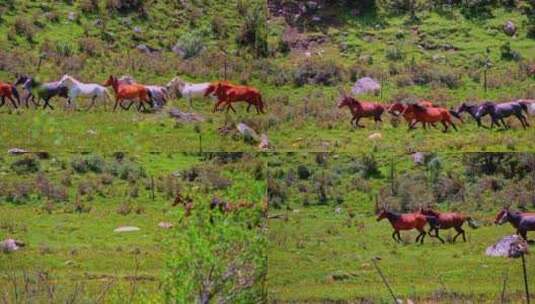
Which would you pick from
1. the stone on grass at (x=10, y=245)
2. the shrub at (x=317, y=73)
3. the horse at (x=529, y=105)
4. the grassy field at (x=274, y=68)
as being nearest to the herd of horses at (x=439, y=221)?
the grassy field at (x=274, y=68)

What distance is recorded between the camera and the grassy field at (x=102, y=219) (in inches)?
277

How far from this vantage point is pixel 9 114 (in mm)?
7426

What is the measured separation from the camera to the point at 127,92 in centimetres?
750

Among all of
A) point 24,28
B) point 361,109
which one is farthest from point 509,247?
point 24,28

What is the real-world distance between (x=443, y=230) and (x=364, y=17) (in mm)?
1839

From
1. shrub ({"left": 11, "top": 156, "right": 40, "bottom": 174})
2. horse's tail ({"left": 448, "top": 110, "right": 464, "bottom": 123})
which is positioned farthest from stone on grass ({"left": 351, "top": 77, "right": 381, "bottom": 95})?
shrub ({"left": 11, "top": 156, "right": 40, "bottom": 174})

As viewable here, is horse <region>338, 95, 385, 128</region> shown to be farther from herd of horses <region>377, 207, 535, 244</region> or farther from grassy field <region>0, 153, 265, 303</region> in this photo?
grassy field <region>0, 153, 265, 303</region>

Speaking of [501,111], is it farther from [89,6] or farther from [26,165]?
[26,165]

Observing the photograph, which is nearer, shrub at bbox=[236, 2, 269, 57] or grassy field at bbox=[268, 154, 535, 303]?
grassy field at bbox=[268, 154, 535, 303]

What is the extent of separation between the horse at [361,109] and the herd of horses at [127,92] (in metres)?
0.63

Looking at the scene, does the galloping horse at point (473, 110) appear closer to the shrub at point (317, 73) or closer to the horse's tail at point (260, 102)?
the shrub at point (317, 73)

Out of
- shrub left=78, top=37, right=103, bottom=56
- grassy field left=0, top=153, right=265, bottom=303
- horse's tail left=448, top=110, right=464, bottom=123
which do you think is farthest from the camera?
shrub left=78, top=37, right=103, bottom=56

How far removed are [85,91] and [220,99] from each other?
971 mm

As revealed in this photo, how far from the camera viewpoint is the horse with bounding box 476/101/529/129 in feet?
24.8
